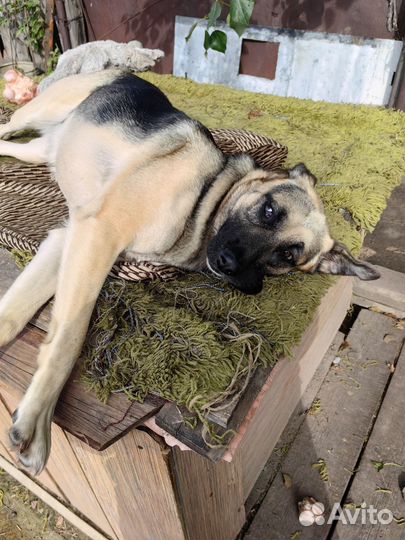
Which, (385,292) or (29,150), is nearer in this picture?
(29,150)

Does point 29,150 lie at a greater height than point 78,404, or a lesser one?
greater

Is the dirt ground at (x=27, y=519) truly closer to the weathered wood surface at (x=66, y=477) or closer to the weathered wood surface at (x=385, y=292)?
the weathered wood surface at (x=66, y=477)

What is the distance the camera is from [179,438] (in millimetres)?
1371

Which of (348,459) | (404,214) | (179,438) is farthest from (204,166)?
(404,214)

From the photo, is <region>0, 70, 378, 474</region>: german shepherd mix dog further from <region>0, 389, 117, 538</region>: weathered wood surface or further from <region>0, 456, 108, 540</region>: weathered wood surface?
<region>0, 456, 108, 540</region>: weathered wood surface

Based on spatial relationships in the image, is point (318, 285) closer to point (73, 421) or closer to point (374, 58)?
point (73, 421)

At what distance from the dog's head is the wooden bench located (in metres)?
0.29

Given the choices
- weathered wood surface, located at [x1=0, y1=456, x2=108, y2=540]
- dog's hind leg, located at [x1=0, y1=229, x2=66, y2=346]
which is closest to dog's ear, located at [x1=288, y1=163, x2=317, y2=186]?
dog's hind leg, located at [x1=0, y1=229, x2=66, y2=346]

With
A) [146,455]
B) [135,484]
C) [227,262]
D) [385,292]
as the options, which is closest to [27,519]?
[135,484]

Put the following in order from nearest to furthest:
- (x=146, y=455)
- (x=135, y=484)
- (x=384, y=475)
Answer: (x=146, y=455) → (x=135, y=484) → (x=384, y=475)

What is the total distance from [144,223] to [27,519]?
1.85 meters

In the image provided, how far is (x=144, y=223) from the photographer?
185cm

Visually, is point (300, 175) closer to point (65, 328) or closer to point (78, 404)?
point (65, 328)

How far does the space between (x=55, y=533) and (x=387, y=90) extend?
4.42 metres
